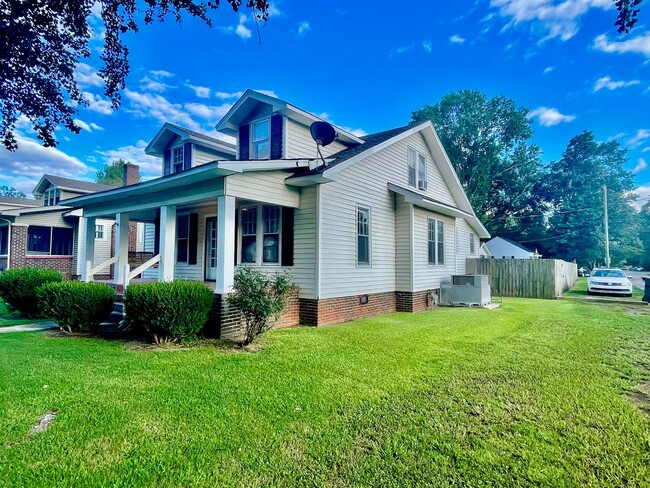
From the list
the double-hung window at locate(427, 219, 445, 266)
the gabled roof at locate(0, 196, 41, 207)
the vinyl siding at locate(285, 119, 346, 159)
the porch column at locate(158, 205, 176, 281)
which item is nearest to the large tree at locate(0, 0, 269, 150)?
the porch column at locate(158, 205, 176, 281)

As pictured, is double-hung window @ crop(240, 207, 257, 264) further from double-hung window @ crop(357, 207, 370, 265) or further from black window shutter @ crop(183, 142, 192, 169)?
black window shutter @ crop(183, 142, 192, 169)

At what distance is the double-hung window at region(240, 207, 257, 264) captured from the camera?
9.75m

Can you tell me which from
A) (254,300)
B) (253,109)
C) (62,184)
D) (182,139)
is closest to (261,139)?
(253,109)

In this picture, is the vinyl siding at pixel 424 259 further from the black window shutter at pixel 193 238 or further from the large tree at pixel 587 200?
the large tree at pixel 587 200

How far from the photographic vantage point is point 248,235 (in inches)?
389

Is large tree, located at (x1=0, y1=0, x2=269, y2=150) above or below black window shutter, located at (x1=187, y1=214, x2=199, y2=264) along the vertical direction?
above

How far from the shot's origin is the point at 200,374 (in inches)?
188

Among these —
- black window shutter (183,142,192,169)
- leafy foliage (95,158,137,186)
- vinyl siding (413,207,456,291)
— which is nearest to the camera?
vinyl siding (413,207,456,291)

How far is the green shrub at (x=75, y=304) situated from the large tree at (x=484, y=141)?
3349 centimetres

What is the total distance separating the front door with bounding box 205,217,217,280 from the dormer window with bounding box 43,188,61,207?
1850 centimetres

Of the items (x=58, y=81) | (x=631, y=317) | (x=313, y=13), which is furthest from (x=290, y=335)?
(x=631, y=317)

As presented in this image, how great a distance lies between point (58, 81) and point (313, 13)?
6.65 m

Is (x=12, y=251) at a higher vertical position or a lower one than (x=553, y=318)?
higher

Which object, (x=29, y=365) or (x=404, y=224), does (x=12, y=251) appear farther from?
(x=404, y=224)
